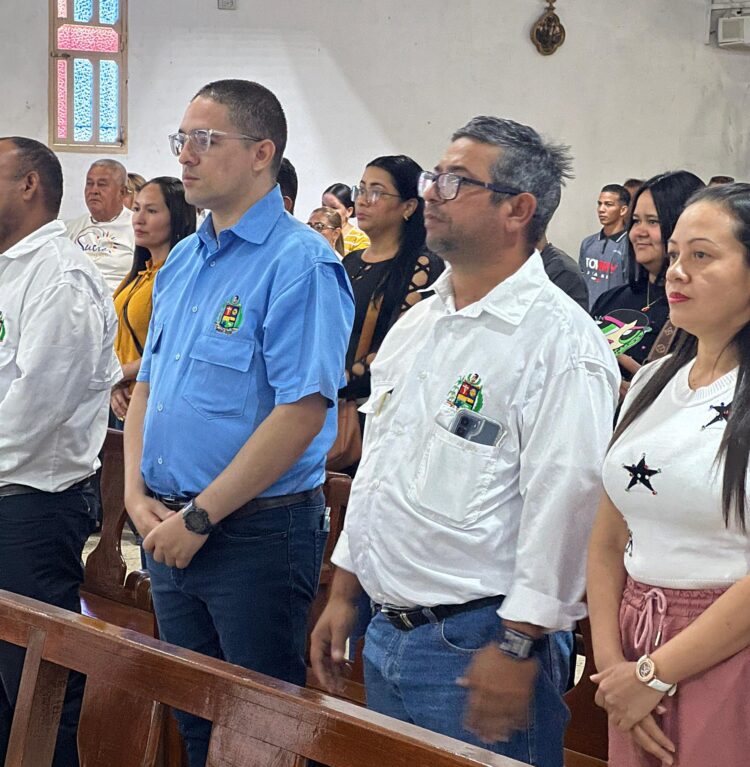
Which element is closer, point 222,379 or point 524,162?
point 524,162

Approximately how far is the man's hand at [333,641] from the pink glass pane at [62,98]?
662cm

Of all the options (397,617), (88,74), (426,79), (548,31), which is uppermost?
(548,31)

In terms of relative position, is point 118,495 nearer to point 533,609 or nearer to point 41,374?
point 41,374

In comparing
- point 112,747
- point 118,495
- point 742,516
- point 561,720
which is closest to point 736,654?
point 742,516

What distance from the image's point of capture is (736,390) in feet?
5.24

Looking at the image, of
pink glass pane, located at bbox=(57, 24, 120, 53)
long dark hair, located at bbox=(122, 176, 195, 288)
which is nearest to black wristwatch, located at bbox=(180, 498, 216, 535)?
long dark hair, located at bbox=(122, 176, 195, 288)

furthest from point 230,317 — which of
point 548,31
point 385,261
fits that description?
point 548,31

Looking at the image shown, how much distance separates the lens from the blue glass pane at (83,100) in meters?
7.92

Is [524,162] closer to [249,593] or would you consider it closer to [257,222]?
[257,222]

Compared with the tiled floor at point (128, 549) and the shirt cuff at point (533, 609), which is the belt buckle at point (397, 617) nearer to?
the shirt cuff at point (533, 609)

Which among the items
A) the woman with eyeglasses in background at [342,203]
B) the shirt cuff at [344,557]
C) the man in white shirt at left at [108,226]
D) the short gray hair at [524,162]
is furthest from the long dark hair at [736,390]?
the woman with eyeglasses in background at [342,203]

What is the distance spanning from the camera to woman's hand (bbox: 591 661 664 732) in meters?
1.58

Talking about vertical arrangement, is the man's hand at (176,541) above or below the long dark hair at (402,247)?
below

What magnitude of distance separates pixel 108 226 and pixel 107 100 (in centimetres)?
244
